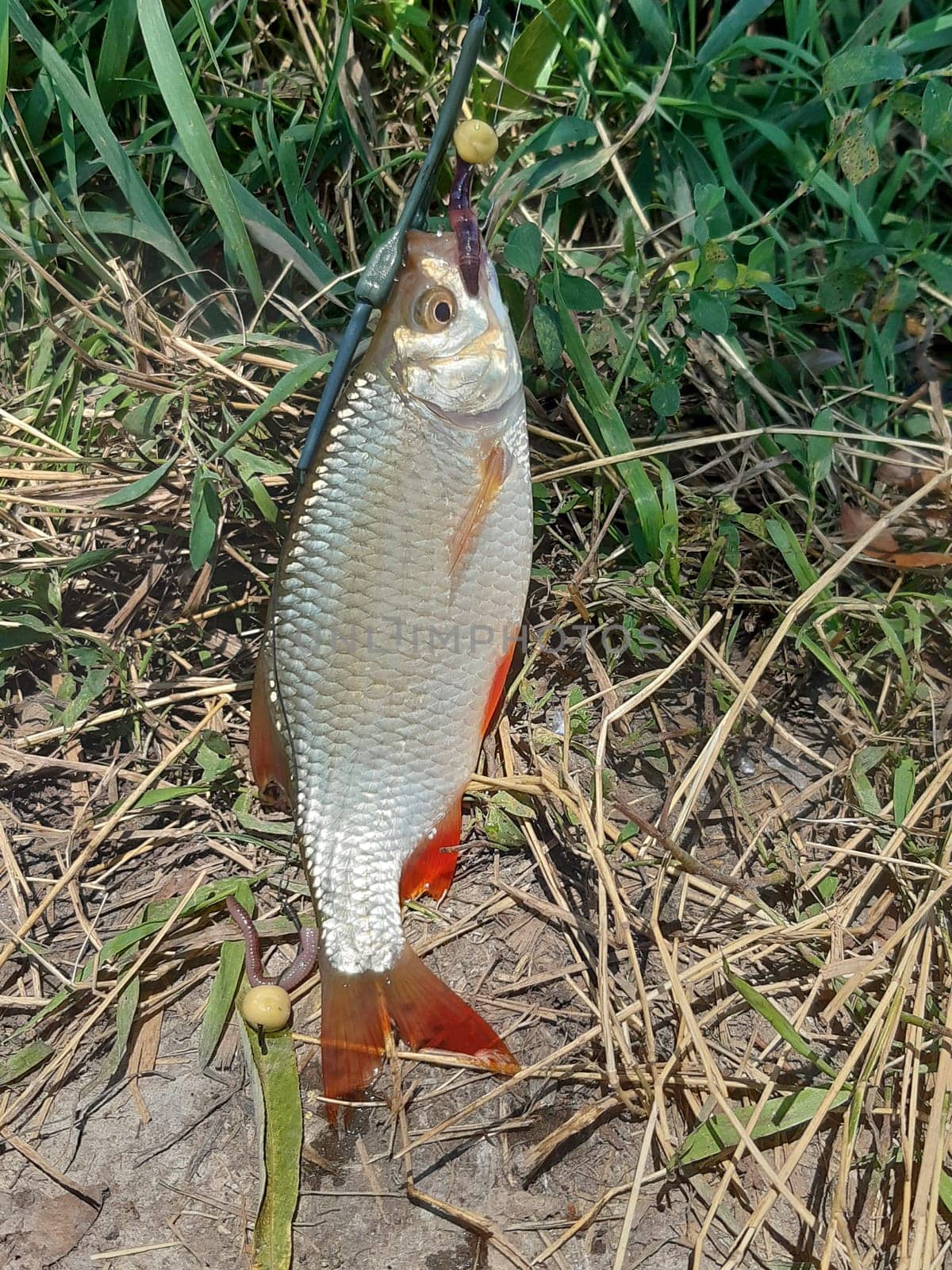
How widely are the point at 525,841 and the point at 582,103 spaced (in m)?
1.70

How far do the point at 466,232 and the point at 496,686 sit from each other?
0.92 m

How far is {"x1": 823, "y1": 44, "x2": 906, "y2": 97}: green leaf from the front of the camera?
1688mm

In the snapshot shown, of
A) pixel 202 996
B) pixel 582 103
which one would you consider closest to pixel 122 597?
pixel 202 996

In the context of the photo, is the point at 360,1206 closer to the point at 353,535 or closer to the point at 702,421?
the point at 353,535

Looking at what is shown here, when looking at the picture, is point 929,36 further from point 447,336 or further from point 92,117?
point 92,117

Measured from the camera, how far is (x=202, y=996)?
1.93 metres

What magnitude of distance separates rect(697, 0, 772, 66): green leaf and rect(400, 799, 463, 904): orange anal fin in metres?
1.81

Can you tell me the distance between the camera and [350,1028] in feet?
5.82

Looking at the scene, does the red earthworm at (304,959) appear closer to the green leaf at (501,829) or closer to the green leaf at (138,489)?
the green leaf at (501,829)

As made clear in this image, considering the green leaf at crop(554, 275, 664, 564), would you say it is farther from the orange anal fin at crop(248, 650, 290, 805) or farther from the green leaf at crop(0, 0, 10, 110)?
the green leaf at crop(0, 0, 10, 110)

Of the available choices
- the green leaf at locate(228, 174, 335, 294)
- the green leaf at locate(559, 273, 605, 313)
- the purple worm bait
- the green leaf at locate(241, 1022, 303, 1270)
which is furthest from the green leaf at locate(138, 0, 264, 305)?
the green leaf at locate(241, 1022, 303, 1270)

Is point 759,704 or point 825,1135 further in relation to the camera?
point 759,704

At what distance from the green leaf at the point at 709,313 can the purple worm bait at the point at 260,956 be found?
1520 mm

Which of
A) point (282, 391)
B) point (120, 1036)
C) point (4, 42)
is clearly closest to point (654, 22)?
point (282, 391)
